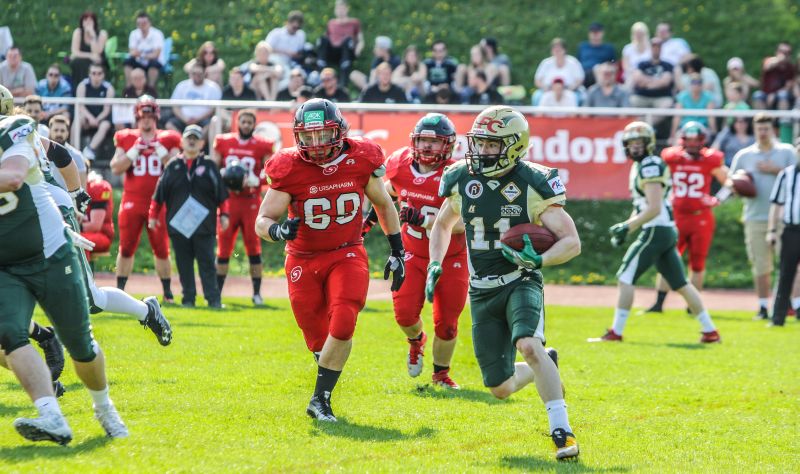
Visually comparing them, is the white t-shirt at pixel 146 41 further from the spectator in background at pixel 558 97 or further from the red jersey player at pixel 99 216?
the red jersey player at pixel 99 216

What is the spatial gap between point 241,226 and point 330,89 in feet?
14.1

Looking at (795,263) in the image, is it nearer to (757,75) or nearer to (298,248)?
(298,248)

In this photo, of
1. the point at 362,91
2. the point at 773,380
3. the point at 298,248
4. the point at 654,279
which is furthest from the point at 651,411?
the point at 362,91

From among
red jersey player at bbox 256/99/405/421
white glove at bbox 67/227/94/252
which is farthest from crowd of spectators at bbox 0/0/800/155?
white glove at bbox 67/227/94/252

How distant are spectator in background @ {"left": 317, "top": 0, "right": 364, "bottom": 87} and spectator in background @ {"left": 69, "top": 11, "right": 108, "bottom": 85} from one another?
11.5ft

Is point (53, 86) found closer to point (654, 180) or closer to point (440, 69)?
point (440, 69)

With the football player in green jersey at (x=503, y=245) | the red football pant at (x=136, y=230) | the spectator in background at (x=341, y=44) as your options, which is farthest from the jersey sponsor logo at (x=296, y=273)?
the spectator in background at (x=341, y=44)

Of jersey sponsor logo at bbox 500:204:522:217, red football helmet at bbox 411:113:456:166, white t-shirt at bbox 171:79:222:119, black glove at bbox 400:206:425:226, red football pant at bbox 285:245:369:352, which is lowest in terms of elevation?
red football pant at bbox 285:245:369:352

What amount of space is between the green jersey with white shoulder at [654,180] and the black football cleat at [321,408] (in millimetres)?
5460

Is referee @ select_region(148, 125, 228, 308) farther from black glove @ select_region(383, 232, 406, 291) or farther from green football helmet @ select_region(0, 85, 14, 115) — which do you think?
green football helmet @ select_region(0, 85, 14, 115)

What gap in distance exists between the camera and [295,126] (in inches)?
271

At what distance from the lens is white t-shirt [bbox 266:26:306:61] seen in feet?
63.5

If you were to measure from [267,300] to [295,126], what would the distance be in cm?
731

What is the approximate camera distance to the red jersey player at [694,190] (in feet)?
45.4
